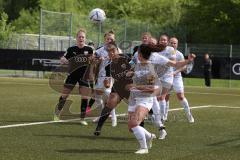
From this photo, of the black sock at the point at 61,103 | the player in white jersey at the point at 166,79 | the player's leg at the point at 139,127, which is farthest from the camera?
the black sock at the point at 61,103

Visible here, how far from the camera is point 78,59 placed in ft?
50.1

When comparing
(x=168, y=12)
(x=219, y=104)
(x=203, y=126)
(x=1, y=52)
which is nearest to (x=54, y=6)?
(x=168, y=12)

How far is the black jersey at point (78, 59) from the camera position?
15172mm

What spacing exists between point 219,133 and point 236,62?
23.7m

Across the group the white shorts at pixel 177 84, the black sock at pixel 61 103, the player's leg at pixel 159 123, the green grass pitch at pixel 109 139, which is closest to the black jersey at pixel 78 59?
the black sock at pixel 61 103

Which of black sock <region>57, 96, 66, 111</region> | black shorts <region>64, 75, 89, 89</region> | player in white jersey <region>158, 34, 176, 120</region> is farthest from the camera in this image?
black sock <region>57, 96, 66, 111</region>

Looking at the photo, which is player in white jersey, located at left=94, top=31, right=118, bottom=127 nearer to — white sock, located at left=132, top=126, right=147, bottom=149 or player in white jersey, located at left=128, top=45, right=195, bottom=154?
player in white jersey, located at left=128, top=45, right=195, bottom=154

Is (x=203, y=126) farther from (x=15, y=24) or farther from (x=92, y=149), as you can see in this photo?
(x=15, y=24)

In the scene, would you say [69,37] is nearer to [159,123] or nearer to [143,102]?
[159,123]

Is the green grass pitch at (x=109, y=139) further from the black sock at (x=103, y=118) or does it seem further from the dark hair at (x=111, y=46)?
the dark hair at (x=111, y=46)

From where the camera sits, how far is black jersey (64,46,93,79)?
49.8ft

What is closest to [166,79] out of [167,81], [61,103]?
[167,81]

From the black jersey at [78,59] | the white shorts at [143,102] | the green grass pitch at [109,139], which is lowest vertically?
the green grass pitch at [109,139]

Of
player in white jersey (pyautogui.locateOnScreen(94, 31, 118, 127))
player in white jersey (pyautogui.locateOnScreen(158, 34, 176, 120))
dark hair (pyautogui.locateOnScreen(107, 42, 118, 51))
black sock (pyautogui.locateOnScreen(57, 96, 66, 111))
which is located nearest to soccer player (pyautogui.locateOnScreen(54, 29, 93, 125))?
black sock (pyautogui.locateOnScreen(57, 96, 66, 111))
